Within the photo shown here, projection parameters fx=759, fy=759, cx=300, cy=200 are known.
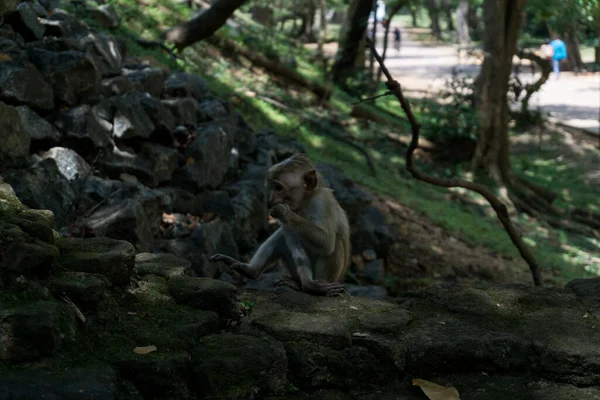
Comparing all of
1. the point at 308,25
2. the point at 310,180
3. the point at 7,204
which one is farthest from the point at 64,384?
the point at 308,25

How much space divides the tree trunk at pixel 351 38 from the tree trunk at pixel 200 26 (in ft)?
21.2

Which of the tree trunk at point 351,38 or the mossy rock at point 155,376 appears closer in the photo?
the mossy rock at point 155,376

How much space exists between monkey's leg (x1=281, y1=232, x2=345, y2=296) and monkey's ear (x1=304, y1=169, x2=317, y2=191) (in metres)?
0.42

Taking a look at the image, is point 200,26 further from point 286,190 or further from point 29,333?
point 29,333

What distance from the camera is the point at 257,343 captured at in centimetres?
413

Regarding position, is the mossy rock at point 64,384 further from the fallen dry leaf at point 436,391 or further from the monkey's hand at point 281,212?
the monkey's hand at point 281,212

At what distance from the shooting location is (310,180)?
623 centimetres

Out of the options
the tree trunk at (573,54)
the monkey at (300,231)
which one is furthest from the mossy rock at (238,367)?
the tree trunk at (573,54)

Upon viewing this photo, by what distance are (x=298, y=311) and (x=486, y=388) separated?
1.35 m

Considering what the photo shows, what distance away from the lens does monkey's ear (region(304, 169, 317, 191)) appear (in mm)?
6203

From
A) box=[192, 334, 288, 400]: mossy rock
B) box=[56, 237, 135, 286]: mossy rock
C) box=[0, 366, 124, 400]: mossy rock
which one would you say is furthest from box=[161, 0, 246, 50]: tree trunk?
box=[0, 366, 124, 400]: mossy rock

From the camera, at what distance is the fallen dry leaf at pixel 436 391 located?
13.2 feet

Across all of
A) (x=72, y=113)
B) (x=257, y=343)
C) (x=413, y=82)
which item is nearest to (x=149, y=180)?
(x=72, y=113)

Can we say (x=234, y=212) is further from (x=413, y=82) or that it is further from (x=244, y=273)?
(x=413, y=82)
